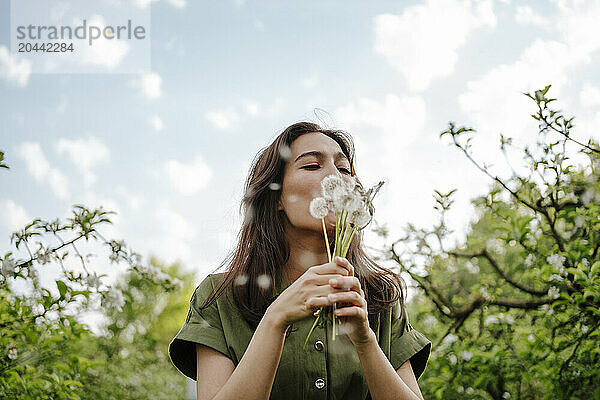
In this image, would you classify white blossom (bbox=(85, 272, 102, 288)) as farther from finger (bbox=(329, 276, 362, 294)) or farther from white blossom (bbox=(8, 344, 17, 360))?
finger (bbox=(329, 276, 362, 294))

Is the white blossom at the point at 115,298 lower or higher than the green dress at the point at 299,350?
higher

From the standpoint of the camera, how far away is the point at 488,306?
294 centimetres

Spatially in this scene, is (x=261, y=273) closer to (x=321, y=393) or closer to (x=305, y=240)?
(x=305, y=240)

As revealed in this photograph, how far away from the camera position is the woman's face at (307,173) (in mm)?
1742

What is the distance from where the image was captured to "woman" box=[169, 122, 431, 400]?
1.34m

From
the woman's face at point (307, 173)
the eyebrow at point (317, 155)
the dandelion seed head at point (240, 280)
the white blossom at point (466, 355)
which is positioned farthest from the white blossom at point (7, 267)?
the white blossom at point (466, 355)

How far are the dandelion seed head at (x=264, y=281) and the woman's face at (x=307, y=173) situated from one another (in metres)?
0.20

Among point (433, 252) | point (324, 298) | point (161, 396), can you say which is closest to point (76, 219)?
point (324, 298)

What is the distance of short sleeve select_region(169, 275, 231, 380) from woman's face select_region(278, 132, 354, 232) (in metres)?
0.38

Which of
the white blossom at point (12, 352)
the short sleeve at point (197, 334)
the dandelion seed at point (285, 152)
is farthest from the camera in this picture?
the white blossom at point (12, 352)

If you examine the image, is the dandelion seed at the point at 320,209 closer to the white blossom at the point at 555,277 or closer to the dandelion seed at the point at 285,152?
the dandelion seed at the point at 285,152

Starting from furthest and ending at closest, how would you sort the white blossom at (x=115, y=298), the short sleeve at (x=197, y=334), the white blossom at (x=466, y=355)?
the white blossom at (x=466, y=355) → the white blossom at (x=115, y=298) → the short sleeve at (x=197, y=334)

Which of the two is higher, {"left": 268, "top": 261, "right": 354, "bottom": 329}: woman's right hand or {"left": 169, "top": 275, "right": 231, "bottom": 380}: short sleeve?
{"left": 169, "top": 275, "right": 231, "bottom": 380}: short sleeve

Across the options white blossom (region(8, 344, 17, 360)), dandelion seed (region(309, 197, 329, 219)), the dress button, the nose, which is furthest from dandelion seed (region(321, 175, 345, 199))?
white blossom (region(8, 344, 17, 360))
